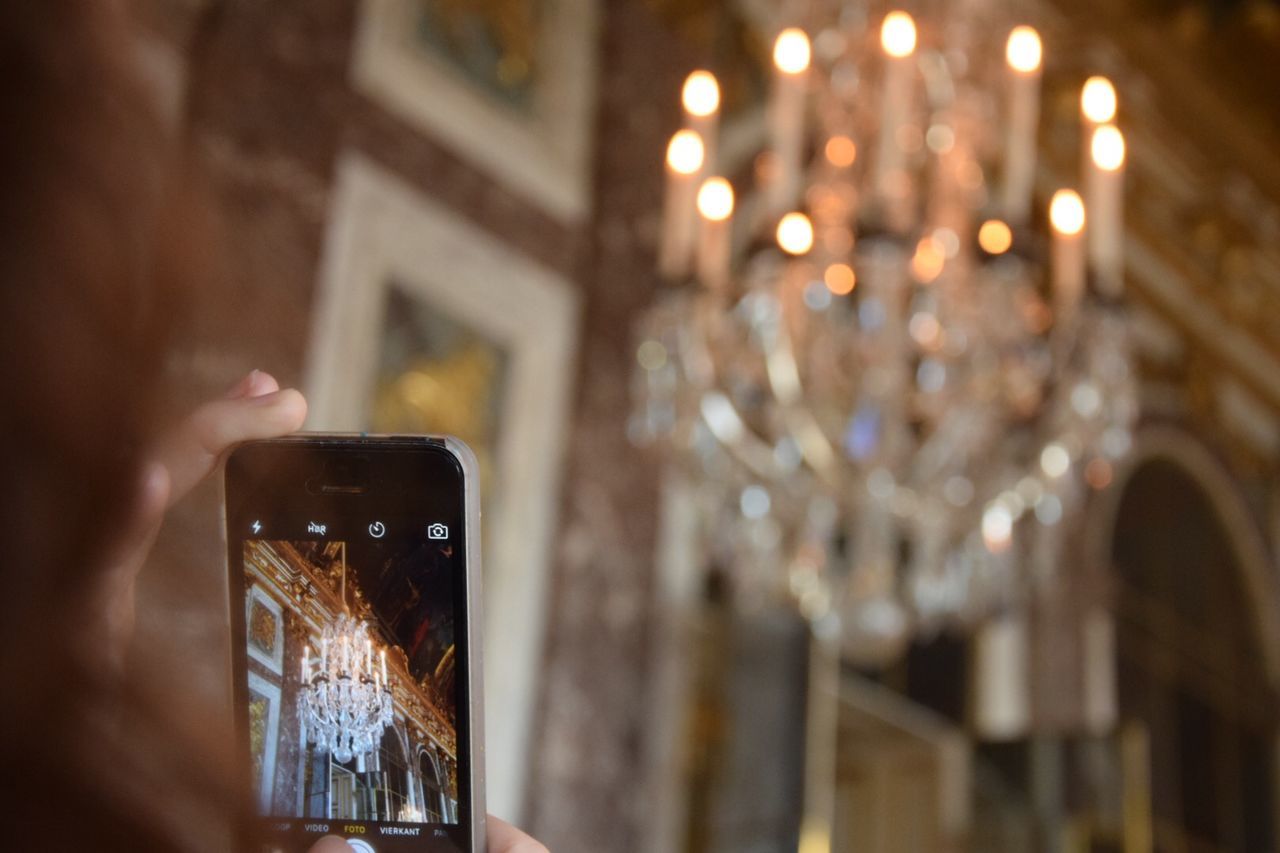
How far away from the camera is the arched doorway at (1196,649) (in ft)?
24.0

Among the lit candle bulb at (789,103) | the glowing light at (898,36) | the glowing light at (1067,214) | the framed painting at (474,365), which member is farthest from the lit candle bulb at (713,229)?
the framed painting at (474,365)

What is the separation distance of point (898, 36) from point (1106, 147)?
500mm

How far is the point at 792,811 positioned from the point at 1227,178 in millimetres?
4349

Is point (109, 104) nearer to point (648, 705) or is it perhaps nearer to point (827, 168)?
point (827, 168)

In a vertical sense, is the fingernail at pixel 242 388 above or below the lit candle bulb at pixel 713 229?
below

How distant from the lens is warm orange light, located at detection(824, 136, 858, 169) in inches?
141

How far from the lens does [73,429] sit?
1.19 feet

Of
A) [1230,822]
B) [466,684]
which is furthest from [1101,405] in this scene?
[1230,822]

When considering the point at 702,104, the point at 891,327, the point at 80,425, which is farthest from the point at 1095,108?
the point at 80,425

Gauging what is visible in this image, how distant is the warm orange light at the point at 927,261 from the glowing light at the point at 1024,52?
42cm

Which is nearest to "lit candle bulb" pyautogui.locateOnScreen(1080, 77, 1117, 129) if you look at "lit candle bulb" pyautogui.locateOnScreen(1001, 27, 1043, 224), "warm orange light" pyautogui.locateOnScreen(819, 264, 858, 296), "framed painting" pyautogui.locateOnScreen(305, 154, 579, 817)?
A: "lit candle bulb" pyautogui.locateOnScreen(1001, 27, 1043, 224)

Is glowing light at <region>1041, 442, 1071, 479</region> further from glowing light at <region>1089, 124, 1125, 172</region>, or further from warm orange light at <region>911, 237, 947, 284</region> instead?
glowing light at <region>1089, 124, 1125, 172</region>

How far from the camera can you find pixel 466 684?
83 centimetres

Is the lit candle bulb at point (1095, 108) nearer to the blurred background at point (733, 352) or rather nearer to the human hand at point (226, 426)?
the blurred background at point (733, 352)
